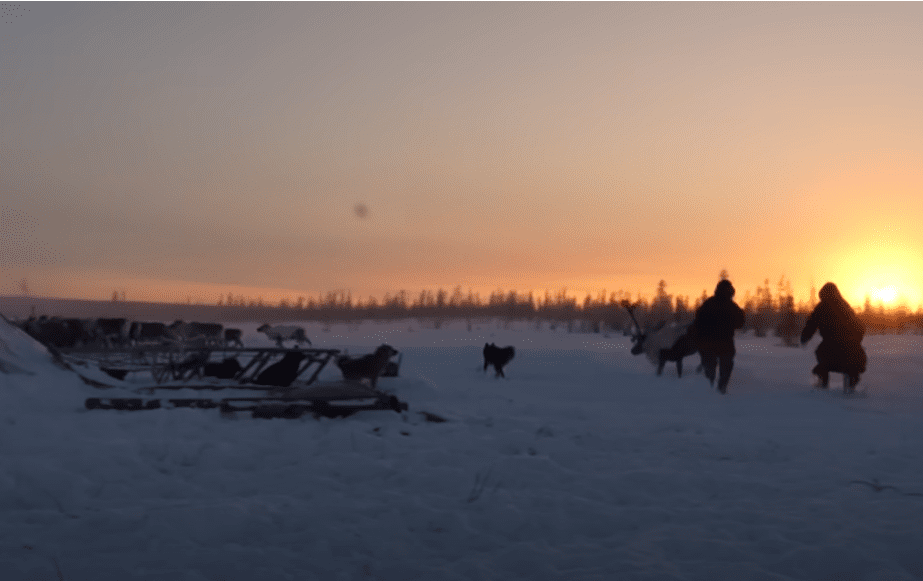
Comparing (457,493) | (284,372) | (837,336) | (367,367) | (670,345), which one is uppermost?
(837,336)

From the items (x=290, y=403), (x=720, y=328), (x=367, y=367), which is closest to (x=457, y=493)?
(x=290, y=403)

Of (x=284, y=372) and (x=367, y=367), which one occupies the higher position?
(x=367, y=367)

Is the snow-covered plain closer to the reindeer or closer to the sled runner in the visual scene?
the sled runner

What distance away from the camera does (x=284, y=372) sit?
1243cm

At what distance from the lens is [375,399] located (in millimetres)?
9969

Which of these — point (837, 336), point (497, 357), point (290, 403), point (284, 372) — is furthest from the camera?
point (497, 357)

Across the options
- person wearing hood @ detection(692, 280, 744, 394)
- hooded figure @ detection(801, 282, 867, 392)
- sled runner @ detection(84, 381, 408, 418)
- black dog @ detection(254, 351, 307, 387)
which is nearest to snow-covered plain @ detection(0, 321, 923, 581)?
sled runner @ detection(84, 381, 408, 418)

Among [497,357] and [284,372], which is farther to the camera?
[497,357]

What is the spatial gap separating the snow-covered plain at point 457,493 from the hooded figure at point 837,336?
5.92ft

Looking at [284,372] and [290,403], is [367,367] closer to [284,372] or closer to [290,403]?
[284,372]

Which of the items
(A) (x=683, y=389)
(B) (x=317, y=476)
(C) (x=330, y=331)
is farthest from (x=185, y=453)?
(C) (x=330, y=331)

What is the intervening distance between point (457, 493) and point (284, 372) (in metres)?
7.35

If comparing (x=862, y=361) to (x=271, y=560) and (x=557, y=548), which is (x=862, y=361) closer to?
(x=557, y=548)

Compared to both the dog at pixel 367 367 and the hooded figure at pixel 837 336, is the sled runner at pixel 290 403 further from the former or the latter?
the hooded figure at pixel 837 336
